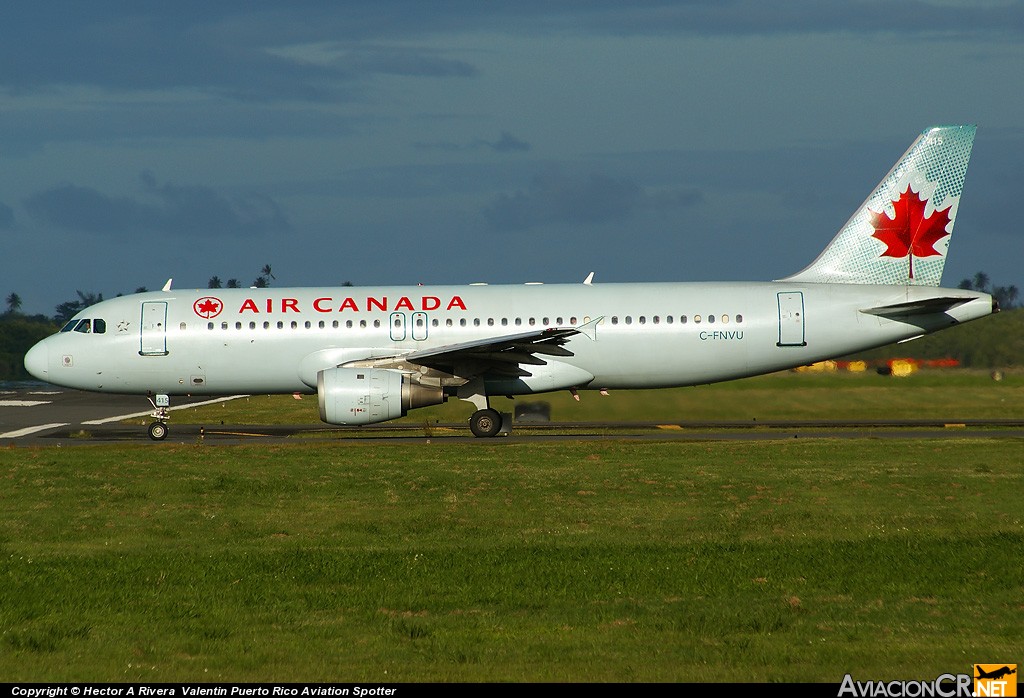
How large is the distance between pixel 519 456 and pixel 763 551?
9.67 m

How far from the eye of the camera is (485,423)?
27.0 m

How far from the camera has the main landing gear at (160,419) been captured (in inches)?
1098

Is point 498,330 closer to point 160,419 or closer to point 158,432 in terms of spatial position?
point 158,432

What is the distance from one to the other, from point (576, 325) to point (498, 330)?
75.6 inches

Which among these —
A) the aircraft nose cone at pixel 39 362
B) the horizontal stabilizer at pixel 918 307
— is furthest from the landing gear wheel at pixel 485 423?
the aircraft nose cone at pixel 39 362

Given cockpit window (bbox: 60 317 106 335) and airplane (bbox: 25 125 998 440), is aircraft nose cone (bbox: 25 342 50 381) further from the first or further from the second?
cockpit window (bbox: 60 317 106 335)

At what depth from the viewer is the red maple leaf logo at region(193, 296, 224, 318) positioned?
2875 cm

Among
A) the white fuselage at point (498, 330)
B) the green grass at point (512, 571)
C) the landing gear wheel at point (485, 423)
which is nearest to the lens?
the green grass at point (512, 571)

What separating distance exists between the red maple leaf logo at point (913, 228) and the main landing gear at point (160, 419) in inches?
723

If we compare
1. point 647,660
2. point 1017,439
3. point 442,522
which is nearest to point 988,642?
point 647,660

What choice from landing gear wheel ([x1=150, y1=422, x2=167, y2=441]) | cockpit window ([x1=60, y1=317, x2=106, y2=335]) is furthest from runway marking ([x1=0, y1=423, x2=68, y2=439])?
landing gear wheel ([x1=150, y1=422, x2=167, y2=441])

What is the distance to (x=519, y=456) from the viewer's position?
21422 millimetres

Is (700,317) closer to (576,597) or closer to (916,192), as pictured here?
(916,192)

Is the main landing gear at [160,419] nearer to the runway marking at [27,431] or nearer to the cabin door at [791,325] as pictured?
the runway marking at [27,431]
